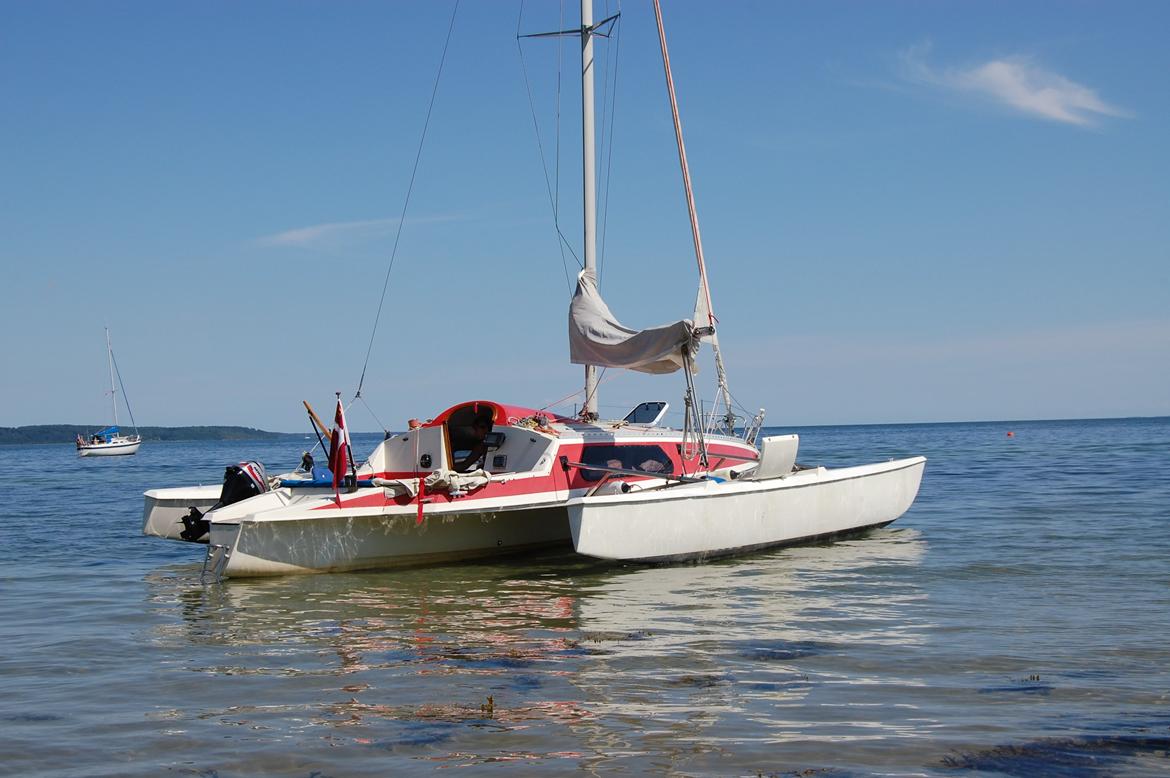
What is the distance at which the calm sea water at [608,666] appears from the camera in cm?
620

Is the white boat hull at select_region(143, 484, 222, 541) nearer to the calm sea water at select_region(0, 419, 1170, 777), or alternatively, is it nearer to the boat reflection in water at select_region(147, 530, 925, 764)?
the calm sea water at select_region(0, 419, 1170, 777)

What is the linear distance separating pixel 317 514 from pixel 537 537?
3.67 meters

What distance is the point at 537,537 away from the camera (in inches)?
581

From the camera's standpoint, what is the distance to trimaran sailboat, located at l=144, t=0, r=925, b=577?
12.2 meters

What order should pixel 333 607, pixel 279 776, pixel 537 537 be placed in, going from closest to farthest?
pixel 279 776 → pixel 333 607 → pixel 537 537

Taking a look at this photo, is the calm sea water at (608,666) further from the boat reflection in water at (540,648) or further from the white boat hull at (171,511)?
the white boat hull at (171,511)

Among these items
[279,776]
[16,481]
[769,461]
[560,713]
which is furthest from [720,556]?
[16,481]

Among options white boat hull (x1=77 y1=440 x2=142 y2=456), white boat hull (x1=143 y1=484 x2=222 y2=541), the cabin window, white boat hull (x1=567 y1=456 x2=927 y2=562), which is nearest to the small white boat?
white boat hull (x1=567 y1=456 x2=927 y2=562)

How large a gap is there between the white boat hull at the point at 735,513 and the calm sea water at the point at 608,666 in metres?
0.37

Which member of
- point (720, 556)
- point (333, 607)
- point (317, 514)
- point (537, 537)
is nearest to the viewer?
point (333, 607)

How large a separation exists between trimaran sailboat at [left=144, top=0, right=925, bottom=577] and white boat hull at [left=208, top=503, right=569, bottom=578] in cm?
2

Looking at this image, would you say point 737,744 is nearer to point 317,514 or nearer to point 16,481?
point 317,514

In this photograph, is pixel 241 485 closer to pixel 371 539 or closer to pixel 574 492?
pixel 371 539

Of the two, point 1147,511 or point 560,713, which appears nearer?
point 560,713
